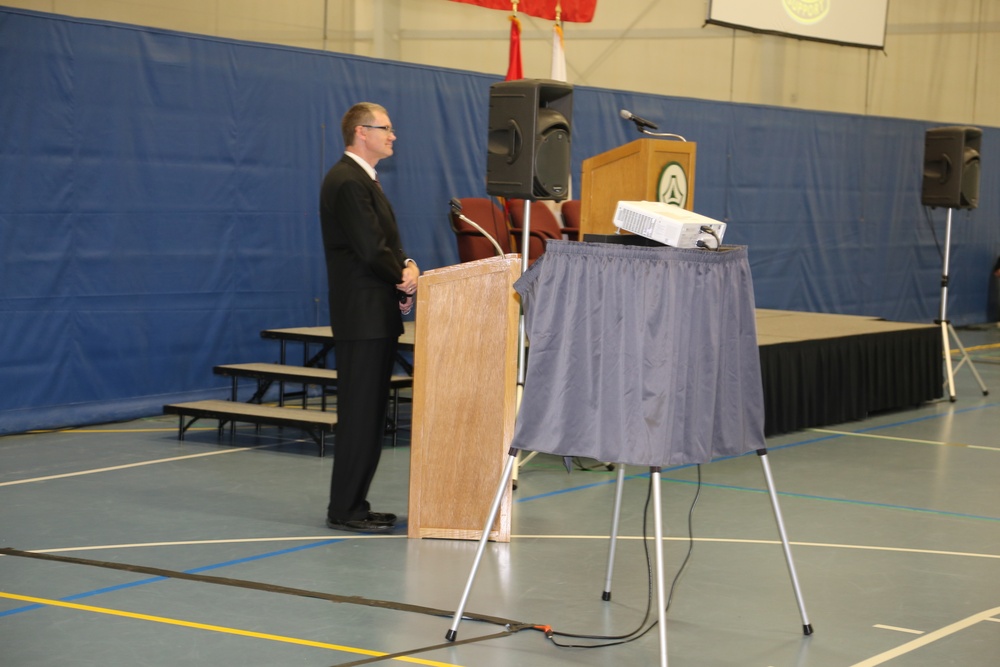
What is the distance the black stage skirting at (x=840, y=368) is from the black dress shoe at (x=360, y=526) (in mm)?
2973

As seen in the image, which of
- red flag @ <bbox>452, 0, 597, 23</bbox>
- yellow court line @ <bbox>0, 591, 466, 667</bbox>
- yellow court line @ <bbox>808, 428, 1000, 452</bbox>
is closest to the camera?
yellow court line @ <bbox>0, 591, 466, 667</bbox>

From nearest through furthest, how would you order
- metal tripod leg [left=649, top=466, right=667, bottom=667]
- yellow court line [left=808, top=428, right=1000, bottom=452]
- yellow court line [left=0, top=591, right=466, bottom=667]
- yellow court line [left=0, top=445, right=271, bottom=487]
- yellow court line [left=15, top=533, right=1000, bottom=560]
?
1. metal tripod leg [left=649, top=466, right=667, bottom=667]
2. yellow court line [left=0, top=591, right=466, bottom=667]
3. yellow court line [left=15, top=533, right=1000, bottom=560]
4. yellow court line [left=0, top=445, right=271, bottom=487]
5. yellow court line [left=808, top=428, right=1000, bottom=452]

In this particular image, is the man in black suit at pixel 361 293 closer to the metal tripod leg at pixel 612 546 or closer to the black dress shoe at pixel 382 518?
the black dress shoe at pixel 382 518

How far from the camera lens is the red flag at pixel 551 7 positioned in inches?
413

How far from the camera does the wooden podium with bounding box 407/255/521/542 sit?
5113mm

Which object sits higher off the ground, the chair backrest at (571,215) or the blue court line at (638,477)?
the chair backrest at (571,215)

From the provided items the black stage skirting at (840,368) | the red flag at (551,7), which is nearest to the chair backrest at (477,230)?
the red flag at (551,7)

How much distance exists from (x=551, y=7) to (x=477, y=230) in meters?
3.16

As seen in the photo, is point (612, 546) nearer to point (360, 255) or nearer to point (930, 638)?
point (930, 638)

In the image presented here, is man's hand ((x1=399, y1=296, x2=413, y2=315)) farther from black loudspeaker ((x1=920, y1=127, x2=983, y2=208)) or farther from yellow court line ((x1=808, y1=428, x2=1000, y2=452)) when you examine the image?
black loudspeaker ((x1=920, y1=127, x2=983, y2=208))

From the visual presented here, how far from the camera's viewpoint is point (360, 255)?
509cm

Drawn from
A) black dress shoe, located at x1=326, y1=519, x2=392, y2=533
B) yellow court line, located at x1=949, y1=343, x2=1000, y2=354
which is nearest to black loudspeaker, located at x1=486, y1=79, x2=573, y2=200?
black dress shoe, located at x1=326, y1=519, x2=392, y2=533

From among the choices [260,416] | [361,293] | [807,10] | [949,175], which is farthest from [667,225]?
[807,10]

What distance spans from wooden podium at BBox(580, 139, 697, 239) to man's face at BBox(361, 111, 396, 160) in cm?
207
